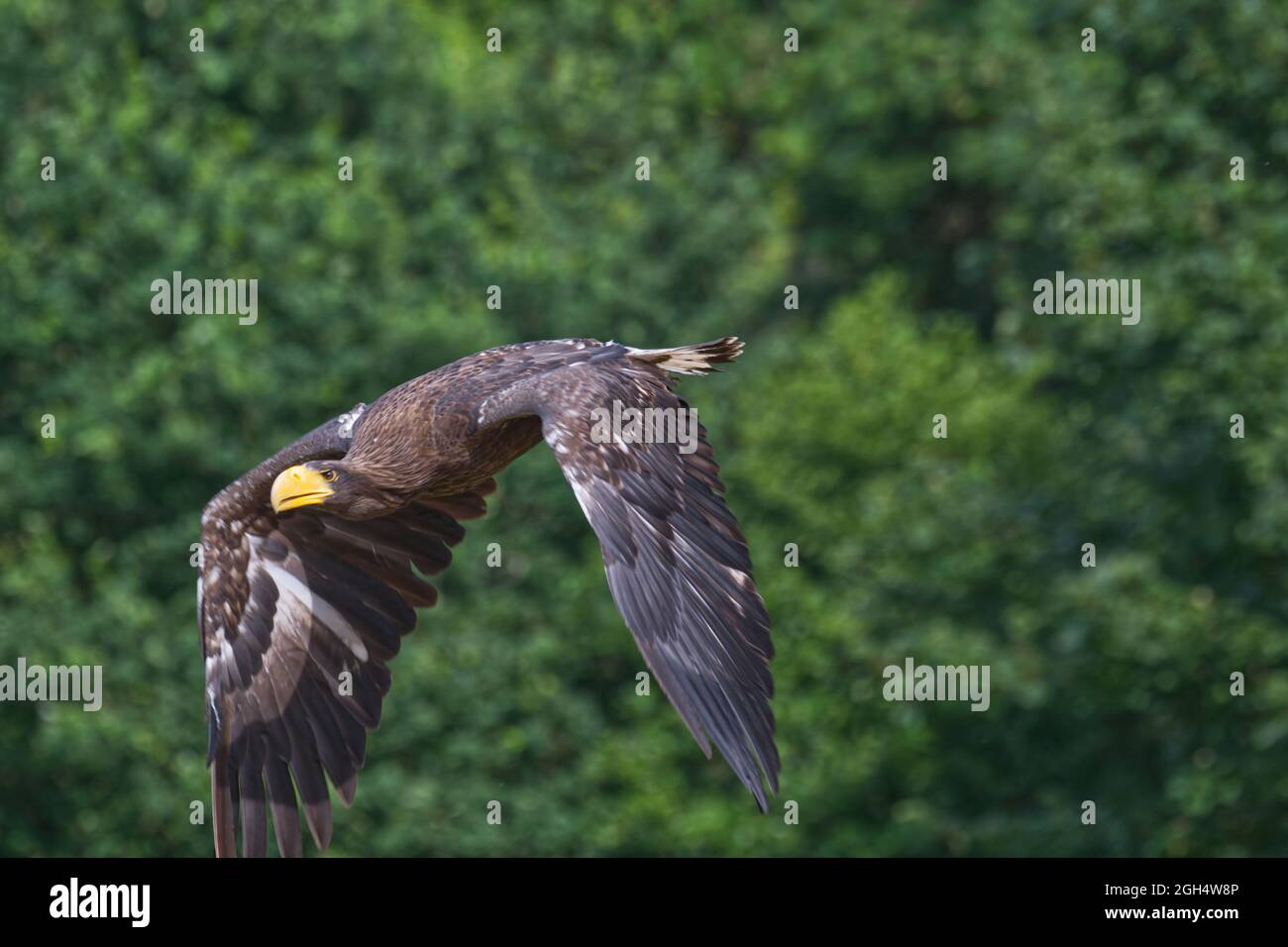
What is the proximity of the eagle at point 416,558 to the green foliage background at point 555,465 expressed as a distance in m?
7.26

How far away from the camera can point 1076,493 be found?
19.8 meters

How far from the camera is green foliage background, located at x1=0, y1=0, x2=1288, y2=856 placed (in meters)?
18.0

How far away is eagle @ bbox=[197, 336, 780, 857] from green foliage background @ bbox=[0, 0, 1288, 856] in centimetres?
726

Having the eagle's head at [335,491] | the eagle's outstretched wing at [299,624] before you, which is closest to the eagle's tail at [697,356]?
the eagle's outstretched wing at [299,624]

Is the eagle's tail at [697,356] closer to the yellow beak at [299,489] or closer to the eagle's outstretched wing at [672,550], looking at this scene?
the eagle's outstretched wing at [672,550]

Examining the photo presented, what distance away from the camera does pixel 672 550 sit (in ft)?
29.5

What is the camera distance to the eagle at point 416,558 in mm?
8711

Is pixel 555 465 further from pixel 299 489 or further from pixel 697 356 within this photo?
pixel 299 489

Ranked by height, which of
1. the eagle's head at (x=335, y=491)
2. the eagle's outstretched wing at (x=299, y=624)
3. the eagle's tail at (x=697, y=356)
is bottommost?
the eagle's outstretched wing at (x=299, y=624)

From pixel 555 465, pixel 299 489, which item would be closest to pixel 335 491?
pixel 299 489

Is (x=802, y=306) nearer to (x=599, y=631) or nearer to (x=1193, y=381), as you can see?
(x=599, y=631)

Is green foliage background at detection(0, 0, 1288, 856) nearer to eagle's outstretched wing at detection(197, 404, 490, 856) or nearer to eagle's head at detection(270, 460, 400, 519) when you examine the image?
eagle's outstretched wing at detection(197, 404, 490, 856)

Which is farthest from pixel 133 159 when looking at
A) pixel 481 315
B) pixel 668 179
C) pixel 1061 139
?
pixel 1061 139

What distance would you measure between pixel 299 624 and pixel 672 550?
7.86ft
